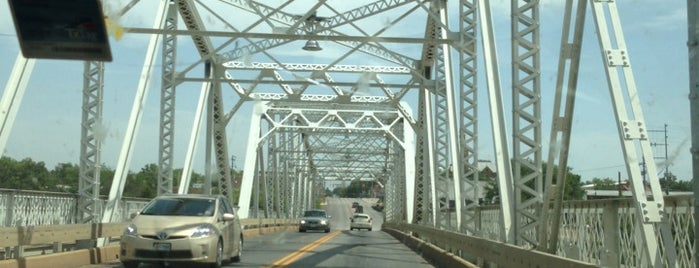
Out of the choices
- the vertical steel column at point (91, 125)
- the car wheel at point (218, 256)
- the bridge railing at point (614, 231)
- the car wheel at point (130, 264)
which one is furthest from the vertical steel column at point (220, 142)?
the bridge railing at point (614, 231)

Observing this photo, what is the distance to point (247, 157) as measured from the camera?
51156 millimetres

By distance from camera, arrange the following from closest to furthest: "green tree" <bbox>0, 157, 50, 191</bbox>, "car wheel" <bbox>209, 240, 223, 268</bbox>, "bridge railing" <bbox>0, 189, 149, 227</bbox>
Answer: "car wheel" <bbox>209, 240, 223, 268</bbox> < "bridge railing" <bbox>0, 189, 149, 227</bbox> < "green tree" <bbox>0, 157, 50, 191</bbox>

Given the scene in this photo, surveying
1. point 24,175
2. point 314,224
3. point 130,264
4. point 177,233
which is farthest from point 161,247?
point 314,224

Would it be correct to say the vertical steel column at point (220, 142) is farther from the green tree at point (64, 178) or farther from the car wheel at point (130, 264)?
the car wheel at point (130, 264)

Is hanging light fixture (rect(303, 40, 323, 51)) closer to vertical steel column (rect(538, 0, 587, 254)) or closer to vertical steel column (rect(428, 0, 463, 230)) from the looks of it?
vertical steel column (rect(428, 0, 463, 230))

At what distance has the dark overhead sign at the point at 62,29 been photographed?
34.7ft

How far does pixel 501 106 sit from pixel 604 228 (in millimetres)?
6189

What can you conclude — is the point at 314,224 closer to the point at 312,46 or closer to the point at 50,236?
the point at 312,46

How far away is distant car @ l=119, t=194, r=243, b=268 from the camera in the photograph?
15.1 meters

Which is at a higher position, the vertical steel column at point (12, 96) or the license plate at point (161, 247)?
the vertical steel column at point (12, 96)

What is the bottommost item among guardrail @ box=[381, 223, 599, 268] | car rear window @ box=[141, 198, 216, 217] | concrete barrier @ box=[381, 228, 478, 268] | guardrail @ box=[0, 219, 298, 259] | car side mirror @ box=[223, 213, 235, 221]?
concrete barrier @ box=[381, 228, 478, 268]

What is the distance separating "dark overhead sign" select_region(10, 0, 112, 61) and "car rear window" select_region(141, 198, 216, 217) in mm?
5990

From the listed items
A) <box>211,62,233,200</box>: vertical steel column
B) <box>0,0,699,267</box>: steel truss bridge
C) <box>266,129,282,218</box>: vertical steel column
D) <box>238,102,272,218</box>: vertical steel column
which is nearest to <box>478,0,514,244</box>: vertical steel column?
<box>0,0,699,267</box>: steel truss bridge

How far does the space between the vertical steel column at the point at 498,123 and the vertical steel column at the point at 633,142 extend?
16.8ft
